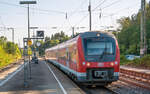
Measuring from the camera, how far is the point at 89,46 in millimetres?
13898

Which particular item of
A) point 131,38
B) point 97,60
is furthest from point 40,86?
point 131,38

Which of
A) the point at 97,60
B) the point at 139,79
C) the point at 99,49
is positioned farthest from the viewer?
the point at 139,79

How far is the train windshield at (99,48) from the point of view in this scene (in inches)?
541

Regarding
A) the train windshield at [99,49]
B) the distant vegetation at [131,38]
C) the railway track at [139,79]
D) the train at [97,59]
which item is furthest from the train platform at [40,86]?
the distant vegetation at [131,38]

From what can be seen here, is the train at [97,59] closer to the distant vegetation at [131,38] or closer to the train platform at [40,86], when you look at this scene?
the train platform at [40,86]

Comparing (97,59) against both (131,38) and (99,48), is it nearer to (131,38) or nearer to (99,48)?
(99,48)

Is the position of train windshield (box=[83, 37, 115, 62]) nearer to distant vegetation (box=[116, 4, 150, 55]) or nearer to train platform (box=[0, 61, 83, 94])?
train platform (box=[0, 61, 83, 94])

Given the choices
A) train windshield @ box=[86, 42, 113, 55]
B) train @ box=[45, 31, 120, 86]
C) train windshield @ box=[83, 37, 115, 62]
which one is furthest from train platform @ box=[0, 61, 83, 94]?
train windshield @ box=[86, 42, 113, 55]

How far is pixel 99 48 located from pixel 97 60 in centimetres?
70

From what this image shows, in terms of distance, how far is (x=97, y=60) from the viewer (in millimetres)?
13578

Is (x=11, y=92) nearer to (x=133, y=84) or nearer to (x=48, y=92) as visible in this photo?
(x=48, y=92)

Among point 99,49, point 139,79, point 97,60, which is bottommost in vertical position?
point 139,79

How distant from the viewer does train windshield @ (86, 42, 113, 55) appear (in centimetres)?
1375

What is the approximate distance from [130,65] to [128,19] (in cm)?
4837
